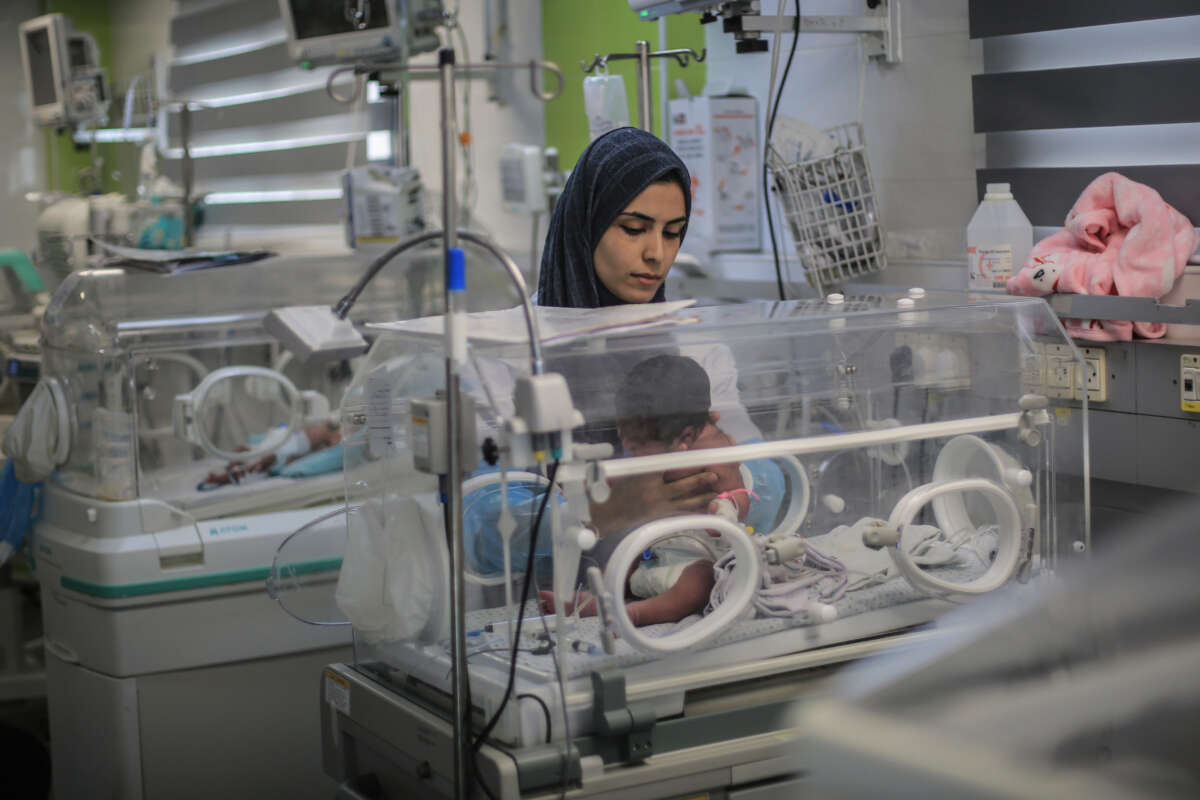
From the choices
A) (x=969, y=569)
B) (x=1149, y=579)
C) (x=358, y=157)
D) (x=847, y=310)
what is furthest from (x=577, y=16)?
(x=1149, y=579)

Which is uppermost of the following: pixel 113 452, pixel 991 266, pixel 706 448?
pixel 991 266

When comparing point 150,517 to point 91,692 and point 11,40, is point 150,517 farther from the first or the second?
point 11,40

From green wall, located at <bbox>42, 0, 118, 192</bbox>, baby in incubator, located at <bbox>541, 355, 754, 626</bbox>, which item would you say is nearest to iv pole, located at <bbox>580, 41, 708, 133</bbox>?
baby in incubator, located at <bbox>541, 355, 754, 626</bbox>

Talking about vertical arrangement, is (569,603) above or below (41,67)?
below

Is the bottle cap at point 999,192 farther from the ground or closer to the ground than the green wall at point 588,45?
closer to the ground

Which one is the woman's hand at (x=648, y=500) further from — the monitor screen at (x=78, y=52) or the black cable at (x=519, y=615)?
the monitor screen at (x=78, y=52)

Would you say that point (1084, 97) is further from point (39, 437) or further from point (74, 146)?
point (74, 146)

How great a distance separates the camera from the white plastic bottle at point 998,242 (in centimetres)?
252

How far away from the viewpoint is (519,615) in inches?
66.6

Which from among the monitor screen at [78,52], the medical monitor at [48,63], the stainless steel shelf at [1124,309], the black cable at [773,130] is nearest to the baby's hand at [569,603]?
the stainless steel shelf at [1124,309]

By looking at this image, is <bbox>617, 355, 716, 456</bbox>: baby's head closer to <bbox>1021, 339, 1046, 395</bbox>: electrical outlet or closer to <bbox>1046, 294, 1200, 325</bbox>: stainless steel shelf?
<bbox>1021, 339, 1046, 395</bbox>: electrical outlet

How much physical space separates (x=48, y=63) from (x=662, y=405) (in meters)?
5.69

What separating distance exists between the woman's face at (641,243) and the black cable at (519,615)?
0.78m

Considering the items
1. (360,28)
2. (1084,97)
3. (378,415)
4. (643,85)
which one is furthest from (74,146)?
(1084,97)
